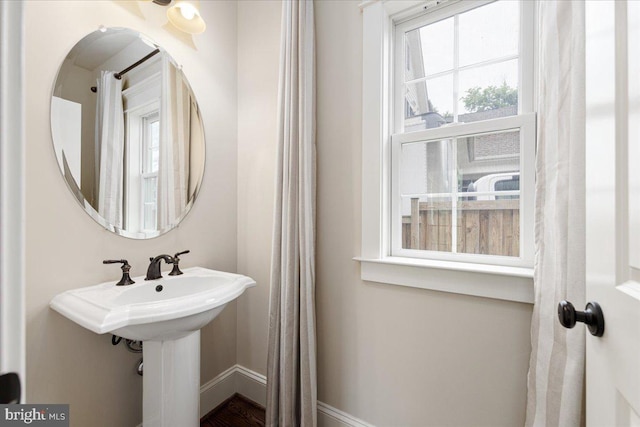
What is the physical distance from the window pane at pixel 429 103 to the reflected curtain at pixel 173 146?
1.19m

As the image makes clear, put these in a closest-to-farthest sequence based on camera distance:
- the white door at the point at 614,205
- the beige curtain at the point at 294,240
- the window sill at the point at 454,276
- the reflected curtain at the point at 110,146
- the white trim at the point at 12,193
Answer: the white trim at the point at 12,193, the white door at the point at 614,205, the window sill at the point at 454,276, the reflected curtain at the point at 110,146, the beige curtain at the point at 294,240

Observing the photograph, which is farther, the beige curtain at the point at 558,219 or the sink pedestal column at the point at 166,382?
the sink pedestal column at the point at 166,382

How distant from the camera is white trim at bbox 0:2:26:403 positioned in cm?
26

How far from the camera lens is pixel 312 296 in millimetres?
1404

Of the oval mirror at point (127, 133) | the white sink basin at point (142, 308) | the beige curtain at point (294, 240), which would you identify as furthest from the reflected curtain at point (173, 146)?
the beige curtain at point (294, 240)

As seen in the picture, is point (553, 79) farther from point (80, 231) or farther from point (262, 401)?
point (262, 401)

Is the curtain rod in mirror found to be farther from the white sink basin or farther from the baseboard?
the baseboard

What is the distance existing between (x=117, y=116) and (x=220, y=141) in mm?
546

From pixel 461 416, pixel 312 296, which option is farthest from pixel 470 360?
pixel 312 296

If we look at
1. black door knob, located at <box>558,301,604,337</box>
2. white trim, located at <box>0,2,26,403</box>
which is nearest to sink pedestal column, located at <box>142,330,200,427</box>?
white trim, located at <box>0,2,26,403</box>

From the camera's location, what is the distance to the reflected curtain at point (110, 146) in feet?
4.18

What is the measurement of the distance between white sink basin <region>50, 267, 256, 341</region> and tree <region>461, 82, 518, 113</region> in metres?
1.29

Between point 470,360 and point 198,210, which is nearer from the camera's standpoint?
point 470,360

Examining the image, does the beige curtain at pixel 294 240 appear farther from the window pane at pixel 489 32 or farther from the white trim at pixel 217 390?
the window pane at pixel 489 32
